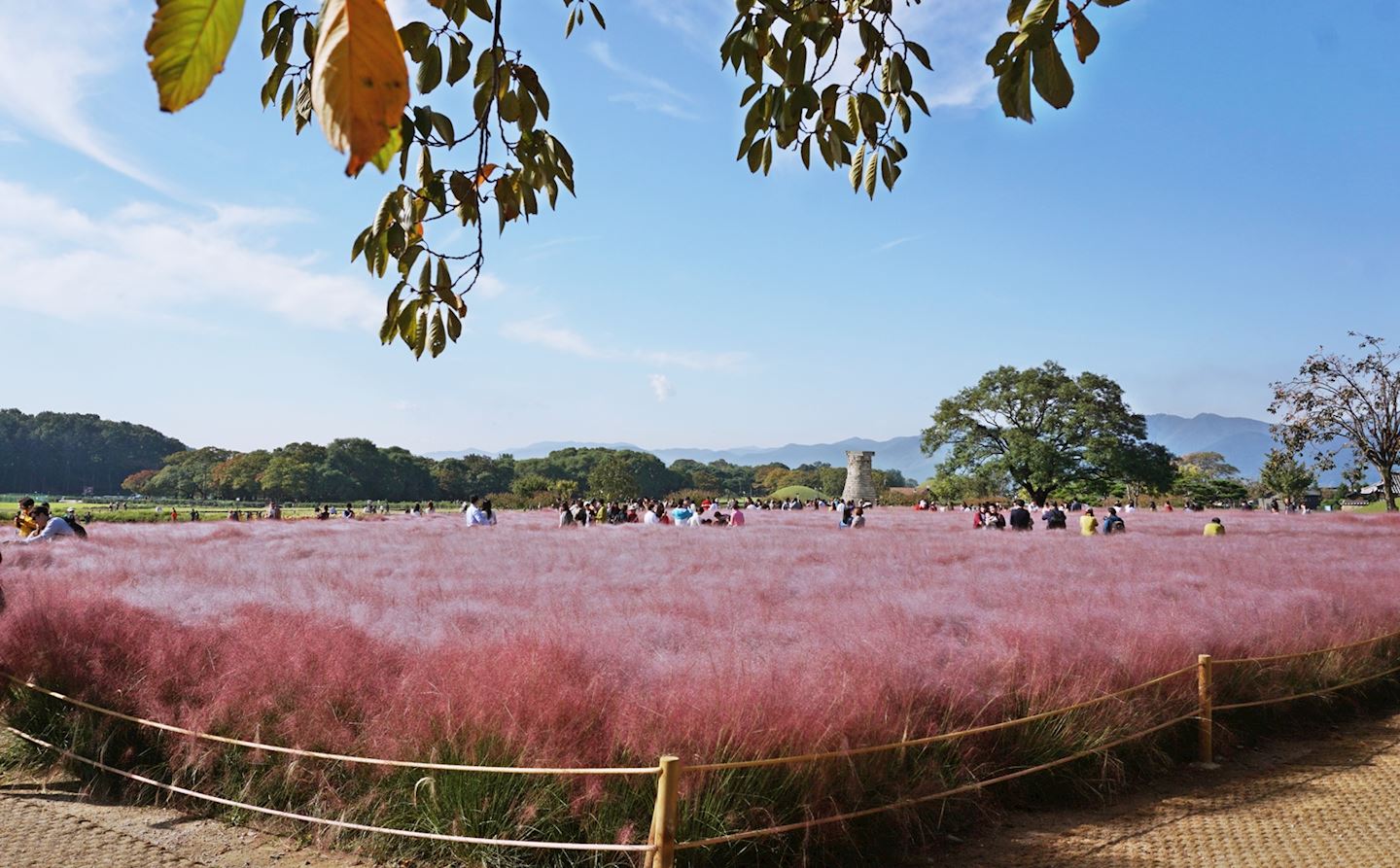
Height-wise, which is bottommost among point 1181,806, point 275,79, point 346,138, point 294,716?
point 1181,806

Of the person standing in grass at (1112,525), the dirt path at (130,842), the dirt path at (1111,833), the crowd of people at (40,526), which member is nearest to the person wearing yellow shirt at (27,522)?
the crowd of people at (40,526)

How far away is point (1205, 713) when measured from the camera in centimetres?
679

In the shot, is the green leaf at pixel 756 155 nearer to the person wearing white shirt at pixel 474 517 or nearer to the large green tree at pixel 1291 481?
the person wearing white shirt at pixel 474 517

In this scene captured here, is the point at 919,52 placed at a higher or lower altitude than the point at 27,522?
higher

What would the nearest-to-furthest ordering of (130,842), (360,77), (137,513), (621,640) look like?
(360,77)
(130,842)
(621,640)
(137,513)

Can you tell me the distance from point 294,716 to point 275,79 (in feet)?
13.1

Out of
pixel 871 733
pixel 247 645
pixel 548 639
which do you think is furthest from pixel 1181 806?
pixel 247 645

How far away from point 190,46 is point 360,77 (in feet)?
0.68

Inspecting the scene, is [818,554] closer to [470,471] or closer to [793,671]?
[793,671]

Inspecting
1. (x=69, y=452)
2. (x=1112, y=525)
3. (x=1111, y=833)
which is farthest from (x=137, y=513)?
(x=69, y=452)

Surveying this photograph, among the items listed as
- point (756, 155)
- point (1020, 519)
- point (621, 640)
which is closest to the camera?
point (756, 155)

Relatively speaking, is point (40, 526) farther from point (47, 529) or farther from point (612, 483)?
point (612, 483)

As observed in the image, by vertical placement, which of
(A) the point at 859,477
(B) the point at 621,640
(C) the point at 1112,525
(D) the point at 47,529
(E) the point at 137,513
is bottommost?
(E) the point at 137,513

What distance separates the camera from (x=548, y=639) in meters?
6.08
